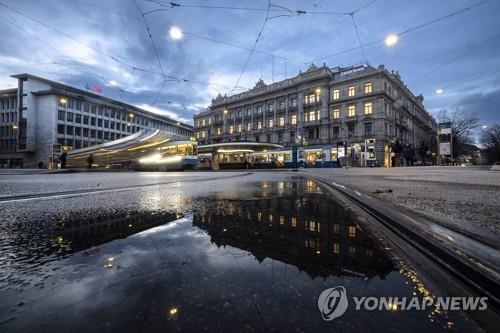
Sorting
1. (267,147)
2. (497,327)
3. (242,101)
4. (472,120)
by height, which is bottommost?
(497,327)

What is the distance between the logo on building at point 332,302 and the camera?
859 mm

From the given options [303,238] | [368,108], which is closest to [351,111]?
[368,108]

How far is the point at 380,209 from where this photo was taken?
257cm

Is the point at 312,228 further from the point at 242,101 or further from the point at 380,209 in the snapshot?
the point at 242,101

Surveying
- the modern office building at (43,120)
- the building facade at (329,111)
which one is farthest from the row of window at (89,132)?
the building facade at (329,111)

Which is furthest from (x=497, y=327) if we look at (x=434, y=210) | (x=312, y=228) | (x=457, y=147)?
(x=457, y=147)

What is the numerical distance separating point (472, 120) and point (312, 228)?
192ft

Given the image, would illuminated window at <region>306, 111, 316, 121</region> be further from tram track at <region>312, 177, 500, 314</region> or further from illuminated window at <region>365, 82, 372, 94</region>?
tram track at <region>312, 177, 500, 314</region>

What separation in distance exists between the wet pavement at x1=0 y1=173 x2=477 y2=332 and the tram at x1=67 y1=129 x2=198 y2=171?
1762 cm

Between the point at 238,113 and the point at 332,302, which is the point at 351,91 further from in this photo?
the point at 332,302

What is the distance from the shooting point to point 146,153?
2186 cm

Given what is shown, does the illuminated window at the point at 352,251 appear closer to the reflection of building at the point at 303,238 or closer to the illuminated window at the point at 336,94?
the reflection of building at the point at 303,238
